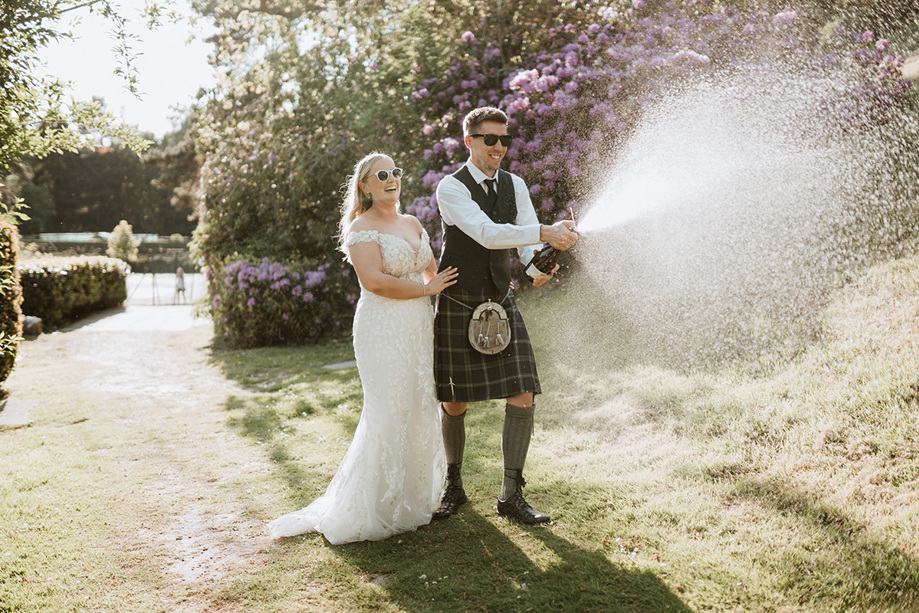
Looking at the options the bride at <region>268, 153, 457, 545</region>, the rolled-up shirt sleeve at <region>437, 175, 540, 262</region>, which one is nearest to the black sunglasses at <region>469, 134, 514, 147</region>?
the rolled-up shirt sleeve at <region>437, 175, 540, 262</region>

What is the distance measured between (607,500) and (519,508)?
1.99 feet

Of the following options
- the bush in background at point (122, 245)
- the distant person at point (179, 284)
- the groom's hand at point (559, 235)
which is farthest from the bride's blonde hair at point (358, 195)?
the bush in background at point (122, 245)

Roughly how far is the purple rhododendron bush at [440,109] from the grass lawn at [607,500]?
1971 millimetres

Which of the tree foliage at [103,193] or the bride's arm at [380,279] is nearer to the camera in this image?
the bride's arm at [380,279]

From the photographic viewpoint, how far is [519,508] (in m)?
3.71

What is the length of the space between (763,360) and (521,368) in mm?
2575

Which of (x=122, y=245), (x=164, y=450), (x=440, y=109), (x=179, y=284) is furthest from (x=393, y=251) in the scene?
(x=122, y=245)

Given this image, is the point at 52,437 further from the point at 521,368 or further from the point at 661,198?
the point at 661,198

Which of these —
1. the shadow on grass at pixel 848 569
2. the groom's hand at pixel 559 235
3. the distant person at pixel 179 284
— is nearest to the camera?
the shadow on grass at pixel 848 569

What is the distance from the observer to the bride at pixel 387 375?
11.7 ft

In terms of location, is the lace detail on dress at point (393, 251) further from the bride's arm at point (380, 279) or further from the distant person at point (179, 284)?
the distant person at point (179, 284)

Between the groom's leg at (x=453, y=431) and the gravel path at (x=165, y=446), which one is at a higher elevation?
the groom's leg at (x=453, y=431)

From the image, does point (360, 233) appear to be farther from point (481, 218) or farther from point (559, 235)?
point (559, 235)

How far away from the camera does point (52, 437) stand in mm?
6113
